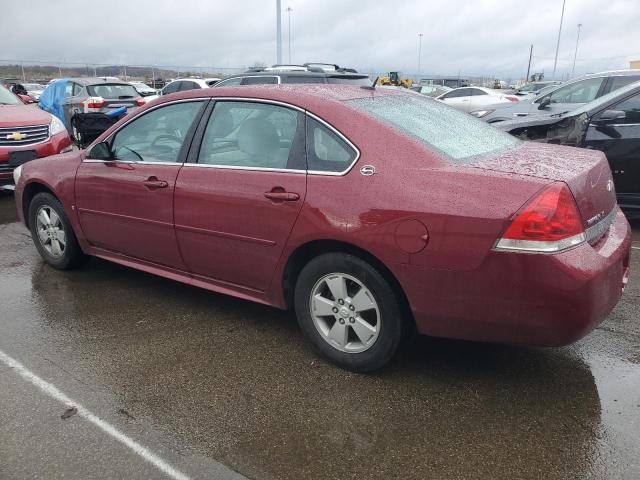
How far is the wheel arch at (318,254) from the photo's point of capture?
2.91 m

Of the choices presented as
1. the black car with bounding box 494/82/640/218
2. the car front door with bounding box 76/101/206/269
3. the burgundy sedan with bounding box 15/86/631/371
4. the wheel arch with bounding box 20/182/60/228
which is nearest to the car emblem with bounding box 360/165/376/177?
the burgundy sedan with bounding box 15/86/631/371

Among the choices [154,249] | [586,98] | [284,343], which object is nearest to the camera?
[284,343]

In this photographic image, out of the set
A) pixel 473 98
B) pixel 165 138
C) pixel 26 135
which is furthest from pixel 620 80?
pixel 473 98

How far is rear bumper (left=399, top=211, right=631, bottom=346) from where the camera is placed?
2.51 meters

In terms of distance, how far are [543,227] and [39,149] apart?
23.5ft

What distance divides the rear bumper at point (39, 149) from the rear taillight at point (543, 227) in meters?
6.99

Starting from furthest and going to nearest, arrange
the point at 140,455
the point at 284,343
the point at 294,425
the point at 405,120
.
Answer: the point at 284,343, the point at 405,120, the point at 294,425, the point at 140,455

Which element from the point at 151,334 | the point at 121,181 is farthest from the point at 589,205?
the point at 121,181

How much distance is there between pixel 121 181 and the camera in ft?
13.1

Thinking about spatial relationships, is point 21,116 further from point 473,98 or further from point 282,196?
point 473,98

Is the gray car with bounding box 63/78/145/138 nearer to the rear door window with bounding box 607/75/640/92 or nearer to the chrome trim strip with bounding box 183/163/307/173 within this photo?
the rear door window with bounding box 607/75/640/92

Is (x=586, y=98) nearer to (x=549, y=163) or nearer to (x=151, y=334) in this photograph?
(x=549, y=163)

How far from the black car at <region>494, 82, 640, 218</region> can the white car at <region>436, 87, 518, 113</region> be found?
41.8 ft

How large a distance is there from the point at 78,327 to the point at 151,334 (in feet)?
1.77
